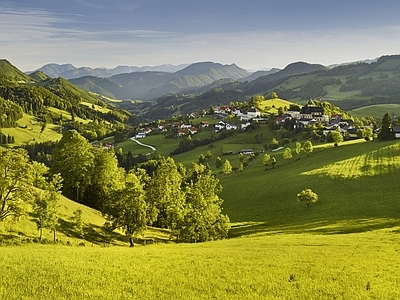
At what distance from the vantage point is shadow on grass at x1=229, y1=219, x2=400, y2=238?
55.3 metres

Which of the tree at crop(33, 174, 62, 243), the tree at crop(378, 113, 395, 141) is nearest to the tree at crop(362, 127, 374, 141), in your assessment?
the tree at crop(378, 113, 395, 141)

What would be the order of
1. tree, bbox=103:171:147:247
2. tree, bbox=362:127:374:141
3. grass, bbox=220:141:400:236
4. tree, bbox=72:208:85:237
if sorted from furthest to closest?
tree, bbox=362:127:374:141 → grass, bbox=220:141:400:236 → tree, bbox=103:171:147:247 → tree, bbox=72:208:85:237

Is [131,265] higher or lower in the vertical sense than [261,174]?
higher

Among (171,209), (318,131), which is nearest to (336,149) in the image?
(318,131)

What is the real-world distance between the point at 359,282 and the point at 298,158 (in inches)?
4320

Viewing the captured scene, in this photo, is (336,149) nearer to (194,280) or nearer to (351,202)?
(351,202)

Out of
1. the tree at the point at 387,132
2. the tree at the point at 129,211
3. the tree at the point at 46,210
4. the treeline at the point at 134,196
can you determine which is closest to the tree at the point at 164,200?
the treeline at the point at 134,196

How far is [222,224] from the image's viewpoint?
61.3 metres

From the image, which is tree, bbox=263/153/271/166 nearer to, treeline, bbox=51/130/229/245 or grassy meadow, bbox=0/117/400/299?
grassy meadow, bbox=0/117/400/299

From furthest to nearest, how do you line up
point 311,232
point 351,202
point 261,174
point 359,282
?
point 261,174 → point 351,202 → point 311,232 → point 359,282

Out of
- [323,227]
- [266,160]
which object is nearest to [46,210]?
[323,227]

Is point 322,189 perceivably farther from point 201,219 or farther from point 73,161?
point 73,161

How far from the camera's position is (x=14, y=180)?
130ft

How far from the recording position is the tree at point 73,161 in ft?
207
